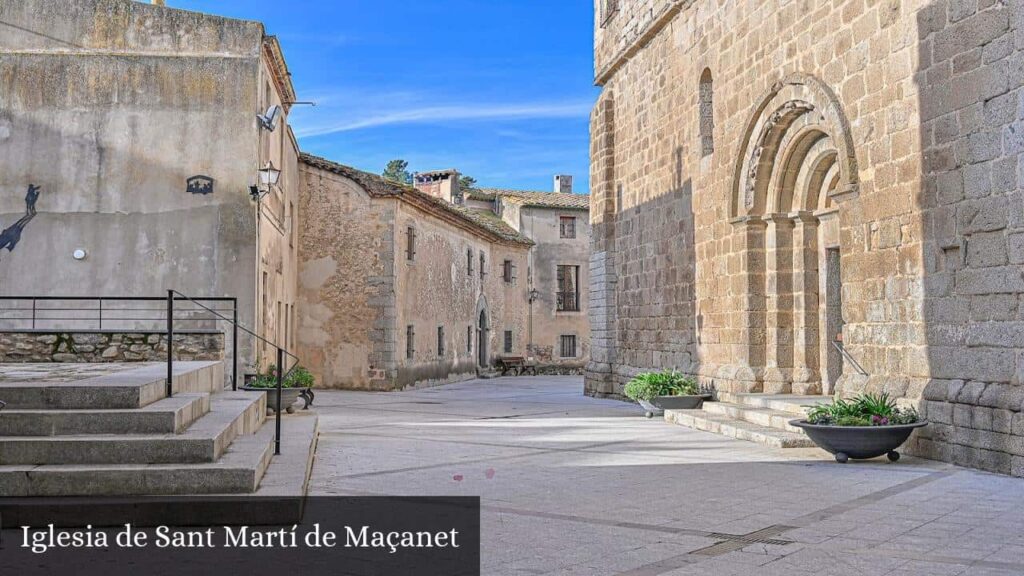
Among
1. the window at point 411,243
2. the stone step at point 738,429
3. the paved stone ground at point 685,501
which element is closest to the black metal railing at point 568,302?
the window at point 411,243

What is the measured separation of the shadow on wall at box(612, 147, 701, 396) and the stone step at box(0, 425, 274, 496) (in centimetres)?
1026

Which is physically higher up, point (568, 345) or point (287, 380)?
point (568, 345)

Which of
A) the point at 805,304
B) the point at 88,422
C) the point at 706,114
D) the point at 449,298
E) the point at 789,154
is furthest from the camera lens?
the point at 449,298

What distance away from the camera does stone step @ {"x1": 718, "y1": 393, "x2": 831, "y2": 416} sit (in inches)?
447

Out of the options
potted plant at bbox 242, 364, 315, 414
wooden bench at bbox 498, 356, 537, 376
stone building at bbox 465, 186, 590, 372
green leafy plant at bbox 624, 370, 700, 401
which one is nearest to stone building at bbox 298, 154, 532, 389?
potted plant at bbox 242, 364, 315, 414

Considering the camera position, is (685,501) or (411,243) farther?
(411,243)

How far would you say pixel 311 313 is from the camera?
23.7m

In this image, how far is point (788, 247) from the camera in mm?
13164

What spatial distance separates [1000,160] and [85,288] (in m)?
13.8

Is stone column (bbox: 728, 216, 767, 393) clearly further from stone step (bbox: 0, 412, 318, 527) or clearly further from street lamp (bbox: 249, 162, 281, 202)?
stone step (bbox: 0, 412, 318, 527)

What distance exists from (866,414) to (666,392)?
5.66 m

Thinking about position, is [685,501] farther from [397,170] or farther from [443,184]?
[397,170]

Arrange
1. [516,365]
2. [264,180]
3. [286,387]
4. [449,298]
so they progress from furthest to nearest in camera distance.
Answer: [516,365]
[449,298]
[264,180]
[286,387]

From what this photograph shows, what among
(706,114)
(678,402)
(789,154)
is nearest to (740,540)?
(789,154)
